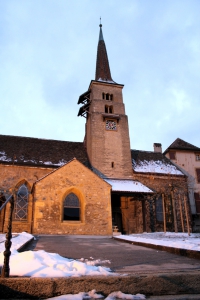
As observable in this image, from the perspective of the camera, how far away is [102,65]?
101 feet

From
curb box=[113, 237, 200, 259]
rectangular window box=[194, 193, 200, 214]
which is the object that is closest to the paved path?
curb box=[113, 237, 200, 259]

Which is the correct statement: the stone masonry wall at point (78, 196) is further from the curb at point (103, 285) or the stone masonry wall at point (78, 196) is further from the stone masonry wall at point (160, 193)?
the curb at point (103, 285)

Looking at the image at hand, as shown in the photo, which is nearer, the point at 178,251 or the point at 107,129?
the point at 178,251

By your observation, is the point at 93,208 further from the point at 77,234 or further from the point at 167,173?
the point at 167,173

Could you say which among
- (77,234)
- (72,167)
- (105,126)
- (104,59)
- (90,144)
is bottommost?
(77,234)

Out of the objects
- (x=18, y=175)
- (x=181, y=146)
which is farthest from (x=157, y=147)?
(x=18, y=175)

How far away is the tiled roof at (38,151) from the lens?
66.1ft

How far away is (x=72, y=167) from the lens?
1708 cm

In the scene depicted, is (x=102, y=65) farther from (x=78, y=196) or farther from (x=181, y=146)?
(x=78, y=196)

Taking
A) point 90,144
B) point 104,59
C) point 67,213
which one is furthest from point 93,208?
point 104,59

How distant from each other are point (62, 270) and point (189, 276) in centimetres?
182

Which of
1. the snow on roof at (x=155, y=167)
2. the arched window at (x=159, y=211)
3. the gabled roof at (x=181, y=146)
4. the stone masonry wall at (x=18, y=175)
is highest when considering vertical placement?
the gabled roof at (x=181, y=146)

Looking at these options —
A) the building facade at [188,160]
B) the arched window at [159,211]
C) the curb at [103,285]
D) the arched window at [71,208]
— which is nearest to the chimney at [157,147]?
the building facade at [188,160]

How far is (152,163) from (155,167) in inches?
32.6
